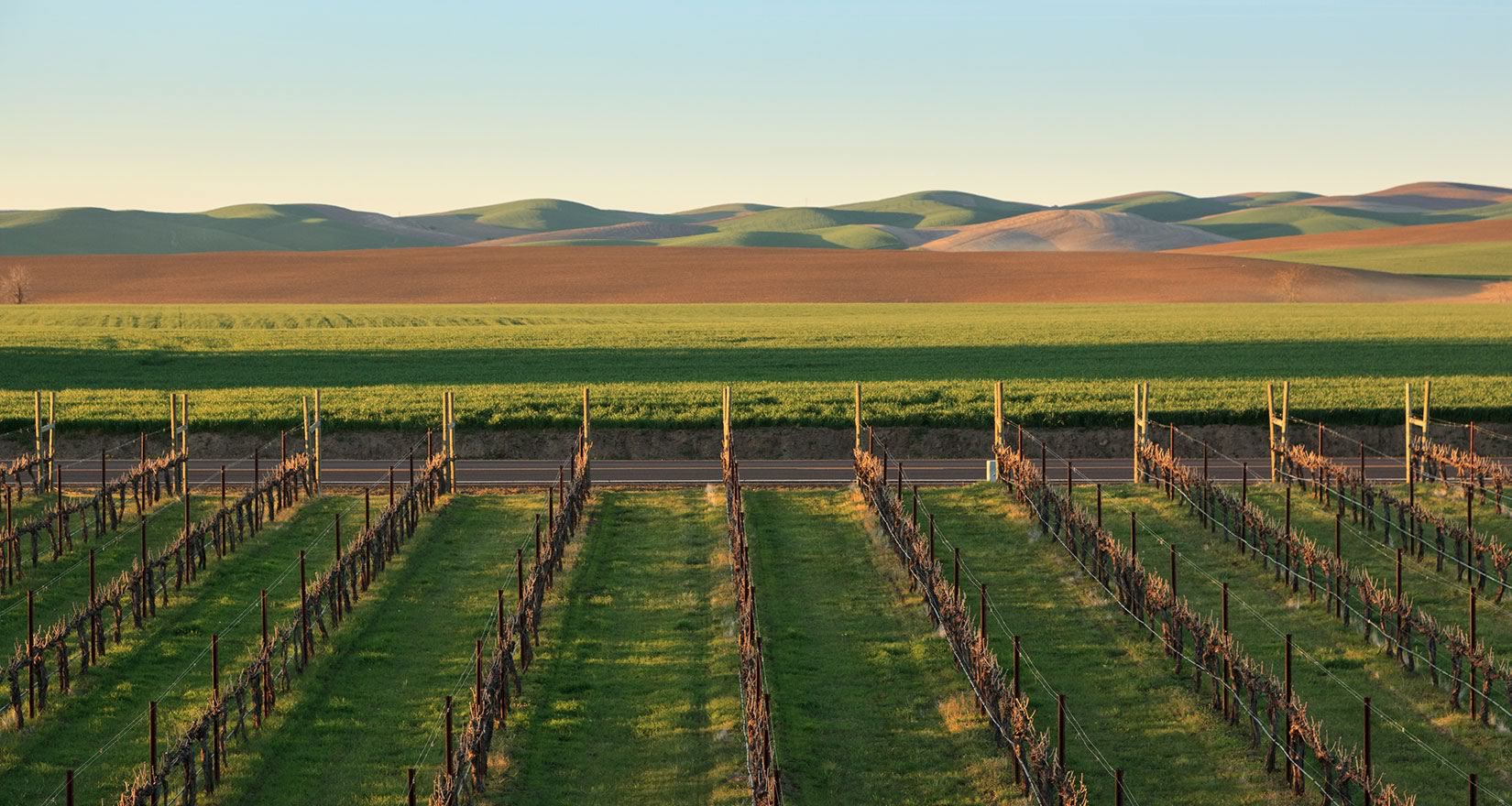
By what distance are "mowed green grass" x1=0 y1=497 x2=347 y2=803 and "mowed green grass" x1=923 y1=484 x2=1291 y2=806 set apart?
10373mm

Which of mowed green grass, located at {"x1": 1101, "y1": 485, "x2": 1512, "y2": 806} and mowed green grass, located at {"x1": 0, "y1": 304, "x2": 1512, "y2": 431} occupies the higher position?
mowed green grass, located at {"x1": 0, "y1": 304, "x2": 1512, "y2": 431}

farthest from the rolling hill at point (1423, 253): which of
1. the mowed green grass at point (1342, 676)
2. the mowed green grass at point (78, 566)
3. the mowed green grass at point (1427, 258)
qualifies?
the mowed green grass at point (78, 566)

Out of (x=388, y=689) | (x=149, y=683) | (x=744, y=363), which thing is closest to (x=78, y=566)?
(x=149, y=683)

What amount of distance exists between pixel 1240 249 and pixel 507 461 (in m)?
165

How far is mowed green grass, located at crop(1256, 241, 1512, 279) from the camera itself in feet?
520

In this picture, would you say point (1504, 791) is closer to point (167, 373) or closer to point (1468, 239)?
point (167, 373)

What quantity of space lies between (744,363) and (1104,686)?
48580 mm

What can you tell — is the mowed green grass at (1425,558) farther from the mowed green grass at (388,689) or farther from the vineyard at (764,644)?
the mowed green grass at (388,689)

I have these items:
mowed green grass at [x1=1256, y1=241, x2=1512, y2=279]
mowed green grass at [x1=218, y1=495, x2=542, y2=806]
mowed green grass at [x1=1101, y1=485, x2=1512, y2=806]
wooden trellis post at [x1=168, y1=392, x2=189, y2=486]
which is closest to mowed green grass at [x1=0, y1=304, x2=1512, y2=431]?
wooden trellis post at [x1=168, y1=392, x2=189, y2=486]

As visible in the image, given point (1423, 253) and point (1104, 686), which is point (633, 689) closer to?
point (1104, 686)

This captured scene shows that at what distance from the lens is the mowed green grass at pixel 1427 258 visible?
159 meters

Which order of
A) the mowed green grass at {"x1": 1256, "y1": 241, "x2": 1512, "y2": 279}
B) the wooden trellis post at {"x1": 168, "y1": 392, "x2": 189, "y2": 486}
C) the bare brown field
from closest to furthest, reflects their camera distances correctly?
1. the wooden trellis post at {"x1": 168, "y1": 392, "x2": 189, "y2": 486}
2. the bare brown field
3. the mowed green grass at {"x1": 1256, "y1": 241, "x2": 1512, "y2": 279}

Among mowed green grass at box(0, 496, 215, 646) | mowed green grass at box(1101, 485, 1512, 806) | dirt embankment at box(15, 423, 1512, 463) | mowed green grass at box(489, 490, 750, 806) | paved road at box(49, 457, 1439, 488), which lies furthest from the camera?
dirt embankment at box(15, 423, 1512, 463)

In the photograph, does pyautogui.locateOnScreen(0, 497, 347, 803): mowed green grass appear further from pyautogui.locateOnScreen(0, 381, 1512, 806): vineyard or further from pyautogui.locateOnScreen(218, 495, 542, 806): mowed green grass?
pyautogui.locateOnScreen(218, 495, 542, 806): mowed green grass
